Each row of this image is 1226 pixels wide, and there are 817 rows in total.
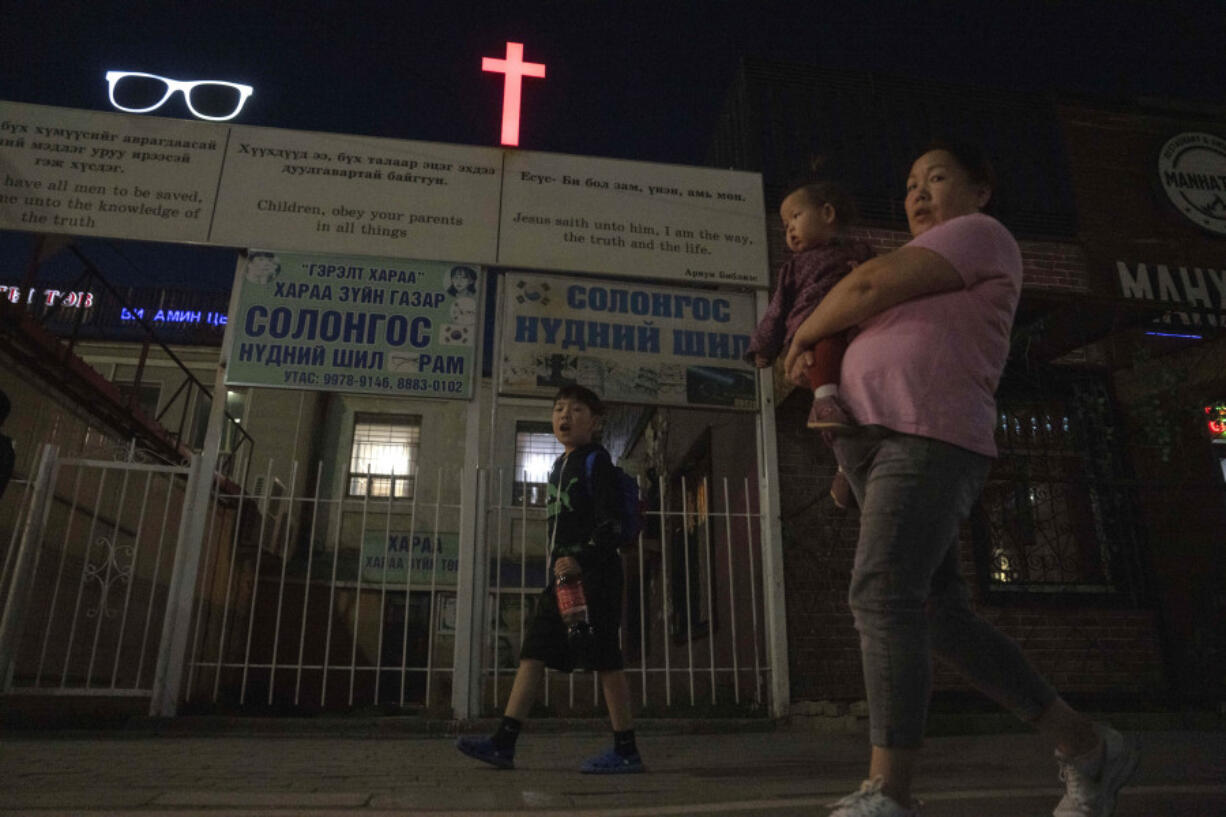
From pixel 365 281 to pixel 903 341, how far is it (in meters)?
5.22

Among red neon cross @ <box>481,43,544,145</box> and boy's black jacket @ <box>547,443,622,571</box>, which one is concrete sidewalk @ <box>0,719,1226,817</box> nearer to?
boy's black jacket @ <box>547,443,622,571</box>

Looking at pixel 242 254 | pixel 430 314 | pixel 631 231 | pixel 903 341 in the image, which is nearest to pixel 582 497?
pixel 903 341

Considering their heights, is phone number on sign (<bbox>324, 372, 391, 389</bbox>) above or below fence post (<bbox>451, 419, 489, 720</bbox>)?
above

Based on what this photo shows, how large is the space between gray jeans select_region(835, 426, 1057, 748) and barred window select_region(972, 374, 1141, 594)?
508 centimetres

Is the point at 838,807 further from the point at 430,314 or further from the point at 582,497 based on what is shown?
the point at 430,314

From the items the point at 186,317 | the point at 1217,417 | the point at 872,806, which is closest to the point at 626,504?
the point at 872,806

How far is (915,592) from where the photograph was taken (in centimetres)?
173

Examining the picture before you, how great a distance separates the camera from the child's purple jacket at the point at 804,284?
2.32 m

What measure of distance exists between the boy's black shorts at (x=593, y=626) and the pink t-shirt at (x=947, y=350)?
1719mm

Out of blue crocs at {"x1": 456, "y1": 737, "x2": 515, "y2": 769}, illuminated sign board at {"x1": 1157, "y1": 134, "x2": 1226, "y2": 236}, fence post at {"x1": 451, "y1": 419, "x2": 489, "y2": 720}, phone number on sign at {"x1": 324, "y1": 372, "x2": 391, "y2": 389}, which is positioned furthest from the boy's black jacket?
illuminated sign board at {"x1": 1157, "y1": 134, "x2": 1226, "y2": 236}

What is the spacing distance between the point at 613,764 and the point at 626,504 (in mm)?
1000

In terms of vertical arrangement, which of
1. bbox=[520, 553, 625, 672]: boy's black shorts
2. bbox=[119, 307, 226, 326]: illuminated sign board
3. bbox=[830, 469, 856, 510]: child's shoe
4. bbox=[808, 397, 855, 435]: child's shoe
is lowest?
bbox=[520, 553, 625, 672]: boy's black shorts

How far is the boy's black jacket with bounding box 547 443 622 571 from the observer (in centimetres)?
336

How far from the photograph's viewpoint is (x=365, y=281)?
20.9 feet
